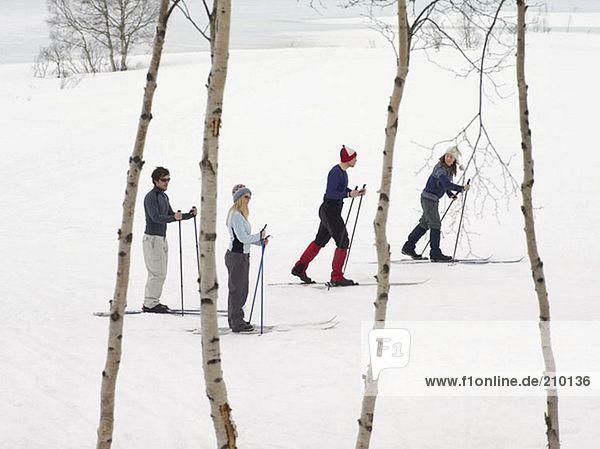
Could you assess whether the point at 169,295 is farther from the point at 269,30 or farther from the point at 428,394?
the point at 269,30

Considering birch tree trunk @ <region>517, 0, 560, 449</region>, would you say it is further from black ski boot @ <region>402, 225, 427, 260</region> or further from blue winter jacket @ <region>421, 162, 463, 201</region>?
black ski boot @ <region>402, 225, 427, 260</region>

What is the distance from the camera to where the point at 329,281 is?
12.2 m

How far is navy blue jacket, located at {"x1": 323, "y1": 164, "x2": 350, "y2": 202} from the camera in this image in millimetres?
11039

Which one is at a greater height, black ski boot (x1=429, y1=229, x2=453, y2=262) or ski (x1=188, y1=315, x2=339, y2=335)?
black ski boot (x1=429, y1=229, x2=453, y2=262)

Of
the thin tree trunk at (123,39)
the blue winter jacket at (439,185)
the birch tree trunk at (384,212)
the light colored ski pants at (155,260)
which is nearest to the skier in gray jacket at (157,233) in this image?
the light colored ski pants at (155,260)

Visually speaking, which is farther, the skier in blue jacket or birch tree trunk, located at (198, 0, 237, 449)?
the skier in blue jacket

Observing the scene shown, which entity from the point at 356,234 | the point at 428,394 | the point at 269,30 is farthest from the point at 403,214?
the point at 269,30

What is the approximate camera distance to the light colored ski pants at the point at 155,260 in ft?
34.1

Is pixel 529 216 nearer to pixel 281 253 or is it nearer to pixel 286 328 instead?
pixel 286 328

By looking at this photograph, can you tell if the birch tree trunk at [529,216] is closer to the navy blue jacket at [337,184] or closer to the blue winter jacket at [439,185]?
the navy blue jacket at [337,184]

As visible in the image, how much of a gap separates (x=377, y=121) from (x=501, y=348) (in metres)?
18.1

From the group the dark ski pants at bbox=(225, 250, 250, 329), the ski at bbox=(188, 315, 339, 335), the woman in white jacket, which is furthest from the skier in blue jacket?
the dark ski pants at bbox=(225, 250, 250, 329)

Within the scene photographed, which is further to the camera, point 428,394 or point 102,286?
point 102,286

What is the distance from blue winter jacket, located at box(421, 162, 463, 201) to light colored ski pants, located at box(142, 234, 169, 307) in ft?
13.0
